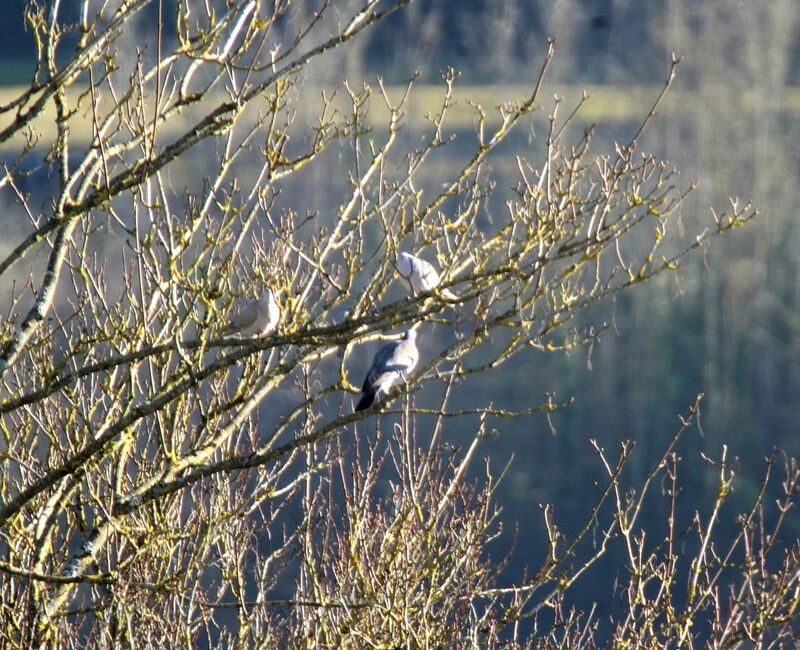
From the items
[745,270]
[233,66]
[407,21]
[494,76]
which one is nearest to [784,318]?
[745,270]

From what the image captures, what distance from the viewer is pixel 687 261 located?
850 inches

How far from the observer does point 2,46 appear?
742 inches

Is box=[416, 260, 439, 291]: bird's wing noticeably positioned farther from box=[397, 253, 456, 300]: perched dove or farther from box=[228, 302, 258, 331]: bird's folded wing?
box=[228, 302, 258, 331]: bird's folded wing

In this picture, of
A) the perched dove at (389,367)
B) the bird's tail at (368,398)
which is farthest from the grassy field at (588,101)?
the bird's tail at (368,398)

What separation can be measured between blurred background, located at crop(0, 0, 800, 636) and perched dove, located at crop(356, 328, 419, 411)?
48.5 feet

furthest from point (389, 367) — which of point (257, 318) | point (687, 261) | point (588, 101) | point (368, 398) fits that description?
point (687, 261)

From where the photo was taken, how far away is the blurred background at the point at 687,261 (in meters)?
21.6

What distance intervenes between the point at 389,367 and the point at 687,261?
1620 cm

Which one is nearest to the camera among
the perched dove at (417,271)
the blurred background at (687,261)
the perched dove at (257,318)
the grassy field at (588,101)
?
the perched dove at (417,271)

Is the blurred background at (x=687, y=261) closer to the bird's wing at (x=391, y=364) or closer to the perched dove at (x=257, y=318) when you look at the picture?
the bird's wing at (x=391, y=364)

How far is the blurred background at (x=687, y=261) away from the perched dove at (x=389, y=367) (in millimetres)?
14770

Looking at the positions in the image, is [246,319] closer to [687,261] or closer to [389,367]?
[389,367]

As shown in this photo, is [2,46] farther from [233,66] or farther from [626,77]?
[233,66]

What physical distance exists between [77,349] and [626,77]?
18272mm
